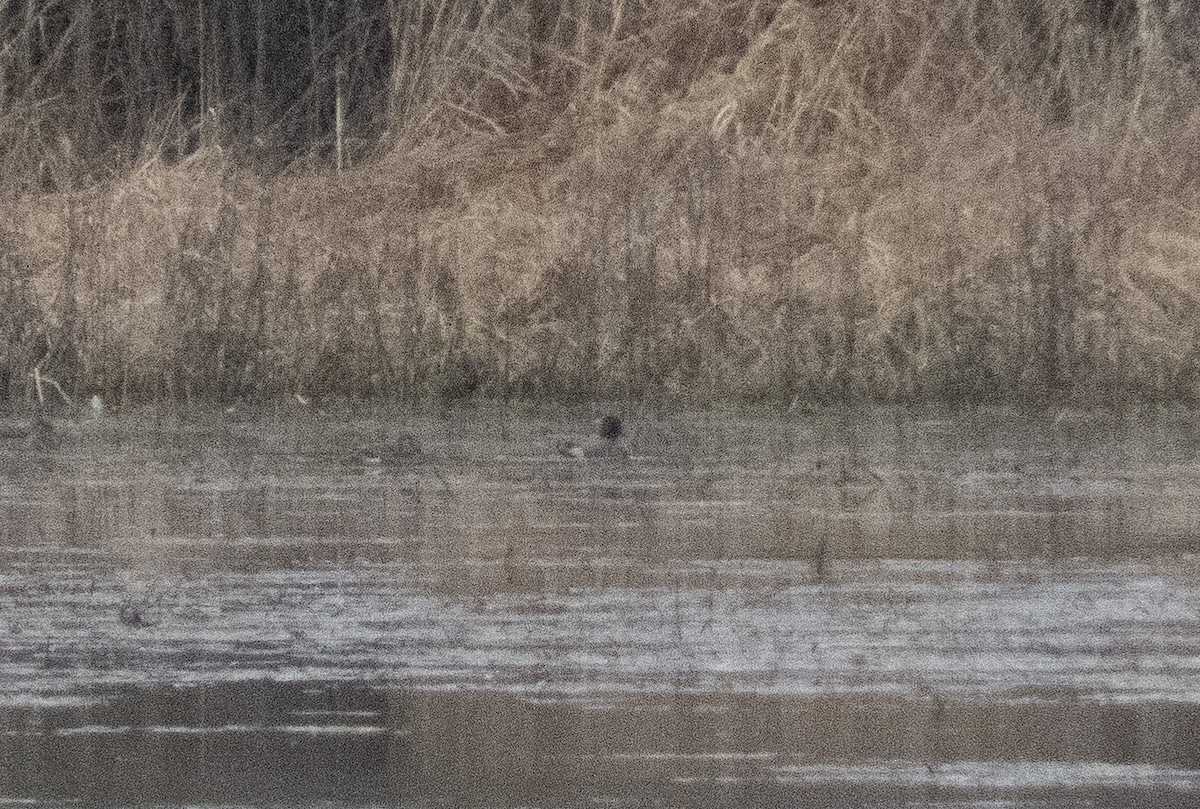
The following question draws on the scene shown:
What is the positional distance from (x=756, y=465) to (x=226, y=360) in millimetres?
3905

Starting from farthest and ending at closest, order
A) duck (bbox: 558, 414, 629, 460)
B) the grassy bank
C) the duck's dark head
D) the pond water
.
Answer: the grassy bank
the duck's dark head
duck (bbox: 558, 414, 629, 460)
the pond water

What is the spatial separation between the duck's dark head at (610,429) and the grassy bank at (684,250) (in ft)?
6.08

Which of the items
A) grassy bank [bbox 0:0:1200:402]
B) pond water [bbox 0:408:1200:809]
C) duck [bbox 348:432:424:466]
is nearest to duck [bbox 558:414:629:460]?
pond water [bbox 0:408:1200:809]

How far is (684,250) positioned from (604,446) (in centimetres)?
313

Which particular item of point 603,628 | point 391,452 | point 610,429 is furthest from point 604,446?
point 603,628

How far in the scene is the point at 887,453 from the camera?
11.4m

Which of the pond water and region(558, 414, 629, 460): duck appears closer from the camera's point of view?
the pond water

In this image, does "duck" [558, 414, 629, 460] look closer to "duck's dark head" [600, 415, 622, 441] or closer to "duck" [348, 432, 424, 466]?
"duck's dark head" [600, 415, 622, 441]

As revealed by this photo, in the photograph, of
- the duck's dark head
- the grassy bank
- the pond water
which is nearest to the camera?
the pond water

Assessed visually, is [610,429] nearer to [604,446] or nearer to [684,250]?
[604,446]

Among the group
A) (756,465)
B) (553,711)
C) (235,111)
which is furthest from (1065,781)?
(235,111)

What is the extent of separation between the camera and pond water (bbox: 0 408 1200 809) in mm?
4902

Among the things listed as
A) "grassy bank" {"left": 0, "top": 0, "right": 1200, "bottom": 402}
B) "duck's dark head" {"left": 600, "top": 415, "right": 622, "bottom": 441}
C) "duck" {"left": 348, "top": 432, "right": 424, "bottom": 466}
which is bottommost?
"duck" {"left": 348, "top": 432, "right": 424, "bottom": 466}

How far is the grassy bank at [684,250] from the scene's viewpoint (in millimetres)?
13914
